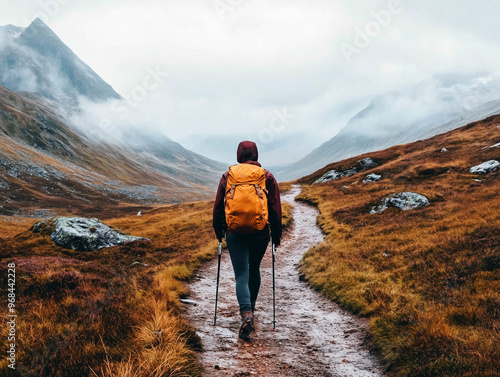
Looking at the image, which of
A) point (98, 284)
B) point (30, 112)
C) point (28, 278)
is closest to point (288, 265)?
point (98, 284)

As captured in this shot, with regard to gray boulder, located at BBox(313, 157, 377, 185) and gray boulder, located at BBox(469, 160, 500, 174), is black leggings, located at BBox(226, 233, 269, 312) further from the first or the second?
gray boulder, located at BBox(313, 157, 377, 185)

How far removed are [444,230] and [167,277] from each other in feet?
43.9

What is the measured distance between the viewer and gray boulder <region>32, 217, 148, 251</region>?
20984mm

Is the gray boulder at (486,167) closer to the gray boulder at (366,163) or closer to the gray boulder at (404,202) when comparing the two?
the gray boulder at (404,202)

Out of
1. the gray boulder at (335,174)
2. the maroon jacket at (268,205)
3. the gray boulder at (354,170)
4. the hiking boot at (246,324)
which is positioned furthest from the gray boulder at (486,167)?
the hiking boot at (246,324)

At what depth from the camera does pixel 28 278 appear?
8602 millimetres

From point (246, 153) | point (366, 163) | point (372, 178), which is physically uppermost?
point (366, 163)

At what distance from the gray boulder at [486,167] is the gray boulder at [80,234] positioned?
3582 centimetres

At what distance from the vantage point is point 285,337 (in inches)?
280

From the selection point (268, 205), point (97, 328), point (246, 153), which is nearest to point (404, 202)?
point (268, 205)

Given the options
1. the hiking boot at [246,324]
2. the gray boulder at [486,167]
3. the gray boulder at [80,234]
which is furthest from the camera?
the gray boulder at [486,167]

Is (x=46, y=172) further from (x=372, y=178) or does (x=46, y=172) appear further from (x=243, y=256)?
(x=243, y=256)

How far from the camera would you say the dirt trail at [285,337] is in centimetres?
560

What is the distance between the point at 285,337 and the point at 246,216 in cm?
323
